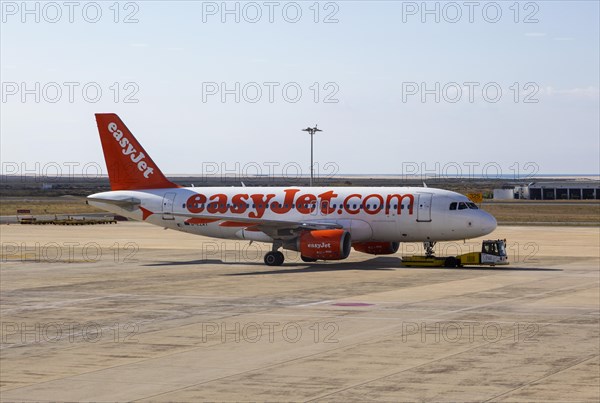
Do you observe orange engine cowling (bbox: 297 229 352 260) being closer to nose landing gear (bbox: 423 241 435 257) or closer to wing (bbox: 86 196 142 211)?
nose landing gear (bbox: 423 241 435 257)

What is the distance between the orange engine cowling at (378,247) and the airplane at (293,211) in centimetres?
6

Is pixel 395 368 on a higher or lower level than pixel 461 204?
lower

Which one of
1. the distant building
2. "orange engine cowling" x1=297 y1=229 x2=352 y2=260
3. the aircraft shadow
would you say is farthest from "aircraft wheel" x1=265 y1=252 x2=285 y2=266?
the distant building

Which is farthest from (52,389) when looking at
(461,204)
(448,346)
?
(461,204)

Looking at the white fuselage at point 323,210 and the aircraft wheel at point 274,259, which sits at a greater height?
the white fuselage at point 323,210

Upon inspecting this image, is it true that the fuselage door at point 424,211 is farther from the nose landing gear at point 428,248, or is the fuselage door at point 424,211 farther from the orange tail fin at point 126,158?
the orange tail fin at point 126,158

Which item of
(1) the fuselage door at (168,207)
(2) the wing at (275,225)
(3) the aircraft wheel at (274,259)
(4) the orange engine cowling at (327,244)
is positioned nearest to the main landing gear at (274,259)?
(3) the aircraft wheel at (274,259)

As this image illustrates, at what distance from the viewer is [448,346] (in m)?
29.0

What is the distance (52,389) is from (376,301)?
19.3 m

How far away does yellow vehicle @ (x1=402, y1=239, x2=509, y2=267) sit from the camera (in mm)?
55844

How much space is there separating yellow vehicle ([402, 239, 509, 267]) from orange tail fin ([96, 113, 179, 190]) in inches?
745

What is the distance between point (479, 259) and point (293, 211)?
12.2 m

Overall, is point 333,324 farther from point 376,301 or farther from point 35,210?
point 35,210

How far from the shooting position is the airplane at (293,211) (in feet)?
189
